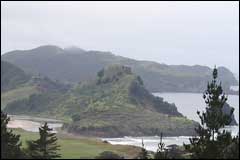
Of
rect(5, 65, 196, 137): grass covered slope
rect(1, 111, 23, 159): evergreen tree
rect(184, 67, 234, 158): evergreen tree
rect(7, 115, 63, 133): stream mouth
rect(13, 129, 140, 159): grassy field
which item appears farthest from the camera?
rect(5, 65, 196, 137): grass covered slope

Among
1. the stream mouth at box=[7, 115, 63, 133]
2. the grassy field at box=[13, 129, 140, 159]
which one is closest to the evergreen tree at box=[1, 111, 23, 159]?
the grassy field at box=[13, 129, 140, 159]

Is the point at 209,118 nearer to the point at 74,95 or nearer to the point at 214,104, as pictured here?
the point at 214,104

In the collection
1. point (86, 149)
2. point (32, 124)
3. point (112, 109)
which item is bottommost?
point (86, 149)

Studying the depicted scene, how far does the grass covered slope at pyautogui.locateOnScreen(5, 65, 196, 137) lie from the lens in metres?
145

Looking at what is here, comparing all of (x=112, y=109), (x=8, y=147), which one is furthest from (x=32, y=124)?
(x=8, y=147)

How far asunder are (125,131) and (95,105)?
27552 mm

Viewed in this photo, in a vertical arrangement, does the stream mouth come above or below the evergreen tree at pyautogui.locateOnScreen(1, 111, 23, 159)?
below

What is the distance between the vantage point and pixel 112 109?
160750 mm

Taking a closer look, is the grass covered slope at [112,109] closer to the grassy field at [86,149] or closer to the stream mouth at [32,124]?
the stream mouth at [32,124]

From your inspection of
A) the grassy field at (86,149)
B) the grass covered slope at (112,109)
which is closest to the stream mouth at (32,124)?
the grass covered slope at (112,109)

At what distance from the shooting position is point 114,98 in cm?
17238

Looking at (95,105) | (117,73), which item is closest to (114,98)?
(95,105)

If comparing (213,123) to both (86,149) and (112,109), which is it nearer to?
(86,149)

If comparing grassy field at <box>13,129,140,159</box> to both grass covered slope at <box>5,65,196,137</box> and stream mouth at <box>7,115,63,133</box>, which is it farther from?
grass covered slope at <box>5,65,196,137</box>
